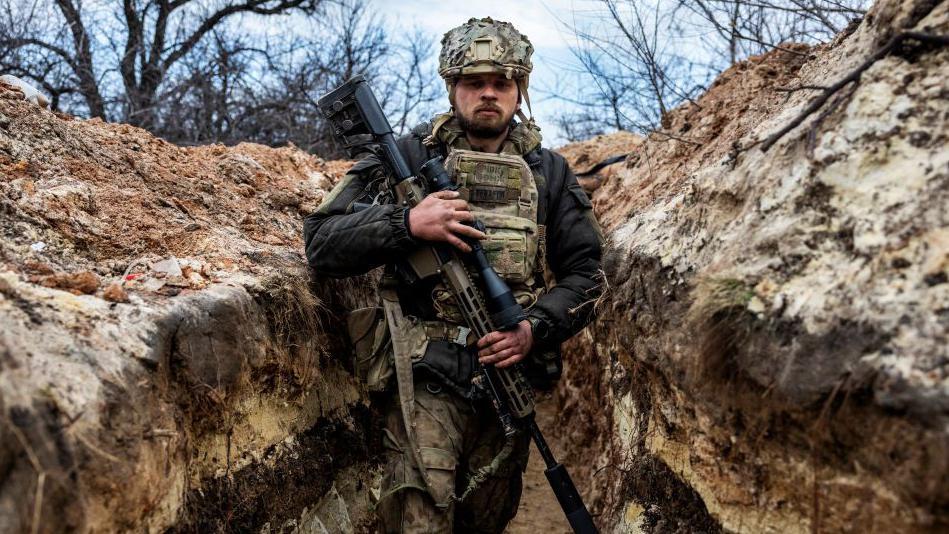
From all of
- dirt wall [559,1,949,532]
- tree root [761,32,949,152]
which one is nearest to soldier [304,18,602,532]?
dirt wall [559,1,949,532]

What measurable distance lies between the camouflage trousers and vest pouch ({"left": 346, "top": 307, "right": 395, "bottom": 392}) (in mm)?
145

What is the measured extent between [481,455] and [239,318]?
1292 millimetres

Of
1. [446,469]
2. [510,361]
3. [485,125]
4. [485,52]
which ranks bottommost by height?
[446,469]

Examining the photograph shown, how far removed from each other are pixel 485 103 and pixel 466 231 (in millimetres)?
691

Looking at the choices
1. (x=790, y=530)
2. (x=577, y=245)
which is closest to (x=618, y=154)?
(x=577, y=245)

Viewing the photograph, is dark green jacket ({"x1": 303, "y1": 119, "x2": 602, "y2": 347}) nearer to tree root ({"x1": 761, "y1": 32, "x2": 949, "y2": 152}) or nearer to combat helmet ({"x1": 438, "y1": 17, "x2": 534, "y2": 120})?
combat helmet ({"x1": 438, "y1": 17, "x2": 534, "y2": 120})

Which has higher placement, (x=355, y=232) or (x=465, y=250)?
(x=355, y=232)

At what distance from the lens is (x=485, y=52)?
3465 millimetres

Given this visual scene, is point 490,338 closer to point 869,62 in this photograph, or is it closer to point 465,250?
point 465,250

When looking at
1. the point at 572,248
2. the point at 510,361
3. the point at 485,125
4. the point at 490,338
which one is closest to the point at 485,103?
the point at 485,125

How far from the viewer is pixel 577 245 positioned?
3.62 m

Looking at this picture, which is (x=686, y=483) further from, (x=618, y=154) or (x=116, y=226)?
(x=618, y=154)

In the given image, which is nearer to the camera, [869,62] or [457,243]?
[869,62]

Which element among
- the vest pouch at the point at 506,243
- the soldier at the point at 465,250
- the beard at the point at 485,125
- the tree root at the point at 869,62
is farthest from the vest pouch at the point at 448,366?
the tree root at the point at 869,62
